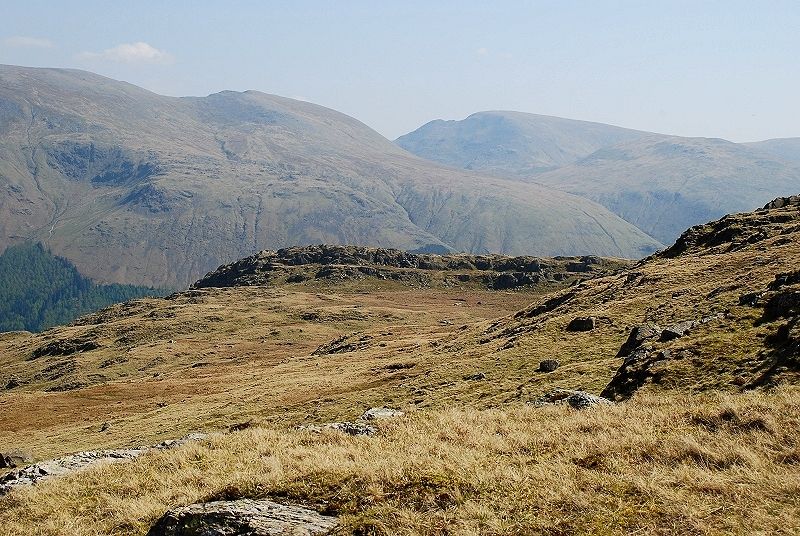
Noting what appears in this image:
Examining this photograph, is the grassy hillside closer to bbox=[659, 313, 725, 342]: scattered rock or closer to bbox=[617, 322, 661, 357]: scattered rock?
bbox=[659, 313, 725, 342]: scattered rock

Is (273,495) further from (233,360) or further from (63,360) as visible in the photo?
(63,360)

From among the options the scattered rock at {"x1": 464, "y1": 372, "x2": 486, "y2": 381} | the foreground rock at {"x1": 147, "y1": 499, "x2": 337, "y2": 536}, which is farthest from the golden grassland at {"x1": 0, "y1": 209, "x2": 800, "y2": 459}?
the foreground rock at {"x1": 147, "y1": 499, "x2": 337, "y2": 536}

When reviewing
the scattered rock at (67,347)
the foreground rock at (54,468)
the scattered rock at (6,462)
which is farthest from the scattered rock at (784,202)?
the scattered rock at (67,347)

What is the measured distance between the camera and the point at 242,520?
1148 centimetres

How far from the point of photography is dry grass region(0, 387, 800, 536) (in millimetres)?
10659

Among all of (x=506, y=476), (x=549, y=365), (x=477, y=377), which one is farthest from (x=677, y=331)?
(x=506, y=476)

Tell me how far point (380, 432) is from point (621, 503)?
9580 millimetres

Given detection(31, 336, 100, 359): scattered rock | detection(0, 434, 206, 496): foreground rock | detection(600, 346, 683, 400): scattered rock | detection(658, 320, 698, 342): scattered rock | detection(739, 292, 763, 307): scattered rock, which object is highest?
detection(739, 292, 763, 307): scattered rock

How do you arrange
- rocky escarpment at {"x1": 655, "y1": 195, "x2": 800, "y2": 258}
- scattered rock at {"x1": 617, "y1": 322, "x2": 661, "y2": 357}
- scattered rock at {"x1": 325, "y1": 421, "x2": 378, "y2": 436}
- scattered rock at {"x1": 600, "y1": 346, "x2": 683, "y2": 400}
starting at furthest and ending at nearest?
rocky escarpment at {"x1": 655, "y1": 195, "x2": 800, "y2": 258}
scattered rock at {"x1": 617, "y1": 322, "x2": 661, "y2": 357}
scattered rock at {"x1": 600, "y1": 346, "x2": 683, "y2": 400}
scattered rock at {"x1": 325, "y1": 421, "x2": 378, "y2": 436}

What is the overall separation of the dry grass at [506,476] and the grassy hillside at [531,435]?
0.17ft

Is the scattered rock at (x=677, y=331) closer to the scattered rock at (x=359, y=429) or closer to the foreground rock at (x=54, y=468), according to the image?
the scattered rock at (x=359, y=429)

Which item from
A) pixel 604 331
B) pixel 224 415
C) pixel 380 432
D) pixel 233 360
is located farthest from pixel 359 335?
pixel 380 432

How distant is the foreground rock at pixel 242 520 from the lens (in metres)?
11.2

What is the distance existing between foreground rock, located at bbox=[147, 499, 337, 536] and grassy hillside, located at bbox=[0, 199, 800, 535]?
0.49m
